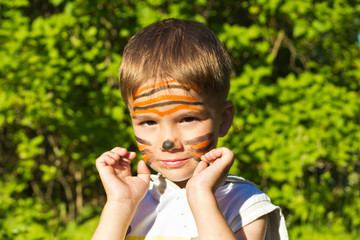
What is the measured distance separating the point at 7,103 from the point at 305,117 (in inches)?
115

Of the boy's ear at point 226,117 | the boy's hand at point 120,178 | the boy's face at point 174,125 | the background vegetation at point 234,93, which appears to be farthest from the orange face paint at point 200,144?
the background vegetation at point 234,93

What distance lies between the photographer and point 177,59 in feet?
5.27

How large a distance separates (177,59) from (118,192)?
0.58m

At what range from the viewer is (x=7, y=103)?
3891 mm

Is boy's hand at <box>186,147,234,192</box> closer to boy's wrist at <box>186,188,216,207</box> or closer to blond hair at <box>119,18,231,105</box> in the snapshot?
boy's wrist at <box>186,188,216,207</box>

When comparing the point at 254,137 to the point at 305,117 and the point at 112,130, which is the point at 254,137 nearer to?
the point at 305,117

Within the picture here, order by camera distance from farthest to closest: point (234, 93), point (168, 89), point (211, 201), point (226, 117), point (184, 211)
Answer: point (234, 93)
point (226, 117)
point (184, 211)
point (168, 89)
point (211, 201)

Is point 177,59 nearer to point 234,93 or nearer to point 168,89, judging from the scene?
point 168,89

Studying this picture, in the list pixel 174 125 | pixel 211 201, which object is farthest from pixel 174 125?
pixel 211 201

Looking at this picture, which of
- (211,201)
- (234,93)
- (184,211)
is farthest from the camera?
(234,93)

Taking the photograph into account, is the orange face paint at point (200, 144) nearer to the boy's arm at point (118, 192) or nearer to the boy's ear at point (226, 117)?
the boy's ear at point (226, 117)

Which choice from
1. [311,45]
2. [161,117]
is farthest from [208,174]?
[311,45]

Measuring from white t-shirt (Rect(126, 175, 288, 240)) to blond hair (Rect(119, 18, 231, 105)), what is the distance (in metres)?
0.40

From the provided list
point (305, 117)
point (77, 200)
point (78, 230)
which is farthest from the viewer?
point (77, 200)
